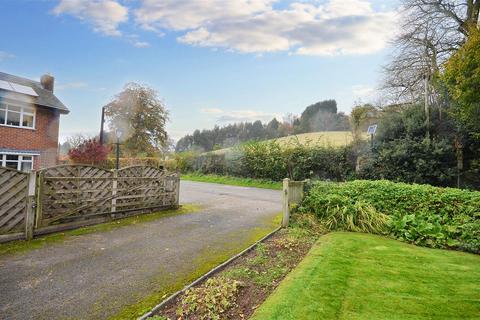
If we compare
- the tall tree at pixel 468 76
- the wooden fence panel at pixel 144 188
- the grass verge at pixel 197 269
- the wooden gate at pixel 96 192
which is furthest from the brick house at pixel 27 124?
the tall tree at pixel 468 76

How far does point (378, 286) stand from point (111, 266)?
4246 mm

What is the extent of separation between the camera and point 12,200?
552cm

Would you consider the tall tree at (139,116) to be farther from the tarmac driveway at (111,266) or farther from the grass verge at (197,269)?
the grass verge at (197,269)

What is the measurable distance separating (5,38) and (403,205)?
17455mm

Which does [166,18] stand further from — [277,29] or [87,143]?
[87,143]

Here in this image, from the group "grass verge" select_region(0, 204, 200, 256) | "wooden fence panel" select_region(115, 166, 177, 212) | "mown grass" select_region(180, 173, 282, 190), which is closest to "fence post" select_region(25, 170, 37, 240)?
"grass verge" select_region(0, 204, 200, 256)

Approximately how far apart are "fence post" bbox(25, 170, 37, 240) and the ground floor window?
37.1 ft

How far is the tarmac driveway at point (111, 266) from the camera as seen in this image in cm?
323

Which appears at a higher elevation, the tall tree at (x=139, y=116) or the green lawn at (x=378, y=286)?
the tall tree at (x=139, y=116)

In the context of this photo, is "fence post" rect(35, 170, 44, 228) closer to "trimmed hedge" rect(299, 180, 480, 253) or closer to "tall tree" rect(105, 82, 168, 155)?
"trimmed hedge" rect(299, 180, 480, 253)

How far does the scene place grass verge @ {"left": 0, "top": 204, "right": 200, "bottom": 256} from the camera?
521 cm

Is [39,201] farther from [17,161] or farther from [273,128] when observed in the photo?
[273,128]

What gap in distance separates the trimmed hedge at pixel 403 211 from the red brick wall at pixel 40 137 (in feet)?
53.9

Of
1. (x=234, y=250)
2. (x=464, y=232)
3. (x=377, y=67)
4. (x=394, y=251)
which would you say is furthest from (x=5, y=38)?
(x=377, y=67)
